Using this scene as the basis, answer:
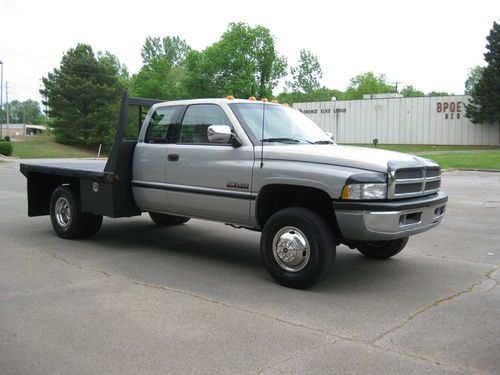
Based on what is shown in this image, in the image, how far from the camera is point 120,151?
7.18 m

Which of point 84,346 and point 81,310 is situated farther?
point 81,310

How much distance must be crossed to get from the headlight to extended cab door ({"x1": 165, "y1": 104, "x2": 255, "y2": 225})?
117cm

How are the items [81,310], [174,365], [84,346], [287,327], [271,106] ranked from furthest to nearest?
[271,106] < [81,310] < [287,327] < [84,346] < [174,365]

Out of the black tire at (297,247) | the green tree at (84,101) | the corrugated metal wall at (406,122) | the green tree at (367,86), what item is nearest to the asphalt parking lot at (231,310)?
the black tire at (297,247)

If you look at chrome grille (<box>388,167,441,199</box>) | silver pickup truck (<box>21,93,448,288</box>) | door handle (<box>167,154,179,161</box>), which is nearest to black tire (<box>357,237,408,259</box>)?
silver pickup truck (<box>21,93,448,288</box>)

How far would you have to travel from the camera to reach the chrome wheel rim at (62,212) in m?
7.98

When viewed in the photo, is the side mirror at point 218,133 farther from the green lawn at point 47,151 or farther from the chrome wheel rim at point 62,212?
the green lawn at point 47,151

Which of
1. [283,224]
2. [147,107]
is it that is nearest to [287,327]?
[283,224]

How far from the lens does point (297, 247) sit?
5.43m

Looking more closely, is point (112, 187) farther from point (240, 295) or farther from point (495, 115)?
point (495, 115)

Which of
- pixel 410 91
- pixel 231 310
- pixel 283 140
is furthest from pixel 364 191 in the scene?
pixel 410 91

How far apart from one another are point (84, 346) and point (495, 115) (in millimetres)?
46736

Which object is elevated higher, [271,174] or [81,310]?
[271,174]

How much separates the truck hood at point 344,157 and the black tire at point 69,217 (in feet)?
10.9
